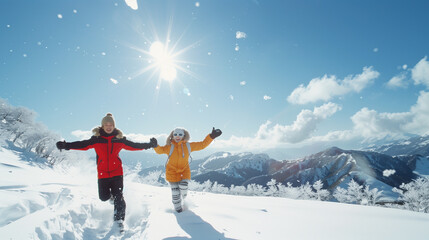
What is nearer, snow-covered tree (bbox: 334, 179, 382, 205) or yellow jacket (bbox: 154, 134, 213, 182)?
yellow jacket (bbox: 154, 134, 213, 182)

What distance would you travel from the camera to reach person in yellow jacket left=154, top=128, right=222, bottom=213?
5.54m

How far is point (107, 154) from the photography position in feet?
15.7

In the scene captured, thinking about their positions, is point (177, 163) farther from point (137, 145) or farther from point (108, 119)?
point (108, 119)

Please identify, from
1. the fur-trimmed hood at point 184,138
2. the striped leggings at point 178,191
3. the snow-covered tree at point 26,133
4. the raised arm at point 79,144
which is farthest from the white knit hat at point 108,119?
the snow-covered tree at point 26,133

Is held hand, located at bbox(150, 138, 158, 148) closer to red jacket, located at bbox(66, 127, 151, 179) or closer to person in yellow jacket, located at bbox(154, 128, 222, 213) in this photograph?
person in yellow jacket, located at bbox(154, 128, 222, 213)

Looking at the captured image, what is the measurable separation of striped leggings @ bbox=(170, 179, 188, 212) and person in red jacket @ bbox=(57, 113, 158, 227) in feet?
4.18

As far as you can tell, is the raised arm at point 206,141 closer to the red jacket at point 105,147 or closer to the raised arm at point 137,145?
the raised arm at point 137,145

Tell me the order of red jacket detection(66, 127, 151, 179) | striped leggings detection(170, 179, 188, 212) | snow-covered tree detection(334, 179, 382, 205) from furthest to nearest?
snow-covered tree detection(334, 179, 382, 205) → striped leggings detection(170, 179, 188, 212) → red jacket detection(66, 127, 151, 179)

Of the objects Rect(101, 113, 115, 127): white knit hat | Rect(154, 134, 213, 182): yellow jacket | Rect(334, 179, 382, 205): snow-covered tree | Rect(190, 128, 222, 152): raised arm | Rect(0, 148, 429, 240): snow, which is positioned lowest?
Rect(334, 179, 382, 205): snow-covered tree

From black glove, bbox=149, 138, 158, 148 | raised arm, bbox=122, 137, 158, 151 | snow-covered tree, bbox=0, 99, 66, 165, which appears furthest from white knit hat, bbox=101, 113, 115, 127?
snow-covered tree, bbox=0, 99, 66, 165

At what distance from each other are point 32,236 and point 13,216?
119cm

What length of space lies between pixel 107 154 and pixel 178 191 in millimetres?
2120

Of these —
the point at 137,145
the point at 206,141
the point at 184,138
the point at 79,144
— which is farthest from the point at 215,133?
A: the point at 79,144

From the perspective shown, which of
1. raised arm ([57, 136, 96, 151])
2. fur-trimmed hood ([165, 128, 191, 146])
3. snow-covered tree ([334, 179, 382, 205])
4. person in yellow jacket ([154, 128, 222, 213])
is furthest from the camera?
snow-covered tree ([334, 179, 382, 205])
